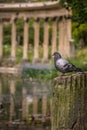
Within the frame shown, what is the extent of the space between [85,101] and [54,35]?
49677mm

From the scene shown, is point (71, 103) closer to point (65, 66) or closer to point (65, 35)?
point (65, 66)

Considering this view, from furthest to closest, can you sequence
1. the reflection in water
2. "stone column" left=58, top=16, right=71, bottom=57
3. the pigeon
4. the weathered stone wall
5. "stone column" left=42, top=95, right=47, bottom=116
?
"stone column" left=58, top=16, right=71, bottom=57, "stone column" left=42, top=95, right=47, bottom=116, the reflection in water, the pigeon, the weathered stone wall

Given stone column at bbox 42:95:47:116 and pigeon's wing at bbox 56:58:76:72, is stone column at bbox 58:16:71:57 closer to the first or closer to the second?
stone column at bbox 42:95:47:116

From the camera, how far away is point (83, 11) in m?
Result: 18.7

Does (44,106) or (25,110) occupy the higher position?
(25,110)

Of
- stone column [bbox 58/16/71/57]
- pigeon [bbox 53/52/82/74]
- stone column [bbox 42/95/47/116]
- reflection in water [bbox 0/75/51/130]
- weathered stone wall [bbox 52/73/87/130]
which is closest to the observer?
weathered stone wall [bbox 52/73/87/130]

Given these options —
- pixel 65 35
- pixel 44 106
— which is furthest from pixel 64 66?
pixel 65 35

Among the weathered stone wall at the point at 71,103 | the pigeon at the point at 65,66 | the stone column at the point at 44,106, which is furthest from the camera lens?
the stone column at the point at 44,106

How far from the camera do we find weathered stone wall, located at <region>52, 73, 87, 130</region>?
8.61m

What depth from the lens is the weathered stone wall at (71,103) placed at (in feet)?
28.2

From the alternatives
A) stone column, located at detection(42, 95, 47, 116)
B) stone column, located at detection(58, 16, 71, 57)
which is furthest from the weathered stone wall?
stone column, located at detection(58, 16, 71, 57)

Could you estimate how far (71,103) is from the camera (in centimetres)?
863

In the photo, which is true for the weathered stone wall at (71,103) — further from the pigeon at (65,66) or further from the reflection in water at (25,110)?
the reflection in water at (25,110)

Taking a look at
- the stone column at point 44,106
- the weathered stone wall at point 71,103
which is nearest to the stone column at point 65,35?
the stone column at point 44,106
